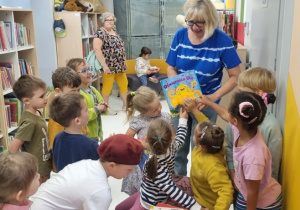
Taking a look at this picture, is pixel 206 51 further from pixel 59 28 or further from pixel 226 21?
pixel 59 28

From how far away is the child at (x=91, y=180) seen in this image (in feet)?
4.39

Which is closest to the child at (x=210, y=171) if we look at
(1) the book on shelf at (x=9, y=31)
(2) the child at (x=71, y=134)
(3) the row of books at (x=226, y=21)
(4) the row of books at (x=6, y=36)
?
(2) the child at (x=71, y=134)

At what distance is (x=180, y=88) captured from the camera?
2145 mm

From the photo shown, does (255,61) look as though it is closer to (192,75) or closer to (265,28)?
(265,28)

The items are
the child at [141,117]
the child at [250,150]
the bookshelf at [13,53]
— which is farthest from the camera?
the bookshelf at [13,53]

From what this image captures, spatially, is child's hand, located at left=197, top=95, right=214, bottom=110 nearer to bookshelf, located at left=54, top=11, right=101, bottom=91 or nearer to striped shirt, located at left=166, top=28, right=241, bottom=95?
striped shirt, located at left=166, top=28, right=241, bottom=95

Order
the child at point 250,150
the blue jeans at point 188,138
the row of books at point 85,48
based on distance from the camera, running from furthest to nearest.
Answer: the row of books at point 85,48 < the blue jeans at point 188,138 < the child at point 250,150

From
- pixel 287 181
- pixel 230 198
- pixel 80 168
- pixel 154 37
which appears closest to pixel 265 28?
pixel 287 181

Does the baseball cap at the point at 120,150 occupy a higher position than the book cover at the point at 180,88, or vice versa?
the book cover at the point at 180,88

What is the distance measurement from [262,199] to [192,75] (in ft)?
2.82

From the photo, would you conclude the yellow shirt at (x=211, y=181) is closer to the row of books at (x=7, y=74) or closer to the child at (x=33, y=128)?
the child at (x=33, y=128)

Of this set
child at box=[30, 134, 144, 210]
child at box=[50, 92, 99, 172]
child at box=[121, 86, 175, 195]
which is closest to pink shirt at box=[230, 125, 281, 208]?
child at box=[30, 134, 144, 210]

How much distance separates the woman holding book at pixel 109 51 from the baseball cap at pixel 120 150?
11.5ft

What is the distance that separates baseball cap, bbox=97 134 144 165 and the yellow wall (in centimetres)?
81
